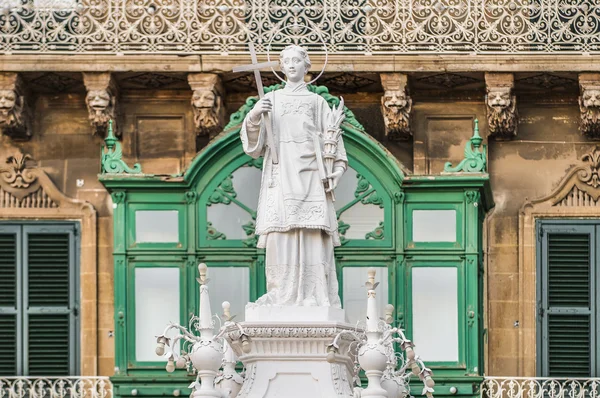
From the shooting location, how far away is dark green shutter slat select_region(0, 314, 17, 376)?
31531 millimetres

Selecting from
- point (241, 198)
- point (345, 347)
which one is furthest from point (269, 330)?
point (241, 198)

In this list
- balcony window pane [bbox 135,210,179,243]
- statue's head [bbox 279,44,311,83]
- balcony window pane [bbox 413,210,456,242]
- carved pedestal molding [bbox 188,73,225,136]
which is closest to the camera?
statue's head [bbox 279,44,311,83]

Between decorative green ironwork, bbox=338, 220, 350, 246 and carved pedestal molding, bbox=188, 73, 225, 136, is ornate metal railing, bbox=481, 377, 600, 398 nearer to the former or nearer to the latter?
decorative green ironwork, bbox=338, 220, 350, 246

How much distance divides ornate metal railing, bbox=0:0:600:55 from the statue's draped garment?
5811mm

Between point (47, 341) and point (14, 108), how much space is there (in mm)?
2554

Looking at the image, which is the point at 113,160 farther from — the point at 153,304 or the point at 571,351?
the point at 571,351

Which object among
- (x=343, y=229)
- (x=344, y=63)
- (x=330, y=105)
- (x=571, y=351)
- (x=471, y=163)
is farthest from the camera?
(x=571, y=351)

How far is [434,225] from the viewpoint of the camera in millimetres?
30578

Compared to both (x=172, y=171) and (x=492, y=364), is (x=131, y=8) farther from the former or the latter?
(x=492, y=364)

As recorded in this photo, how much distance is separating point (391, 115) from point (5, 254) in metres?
4.47

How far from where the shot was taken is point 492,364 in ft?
103

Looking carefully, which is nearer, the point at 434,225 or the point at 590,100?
the point at 434,225

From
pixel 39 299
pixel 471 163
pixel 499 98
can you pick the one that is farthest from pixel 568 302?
pixel 39 299

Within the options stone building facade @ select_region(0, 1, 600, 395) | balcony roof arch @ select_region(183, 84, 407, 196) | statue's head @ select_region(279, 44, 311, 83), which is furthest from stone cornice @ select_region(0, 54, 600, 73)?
statue's head @ select_region(279, 44, 311, 83)
